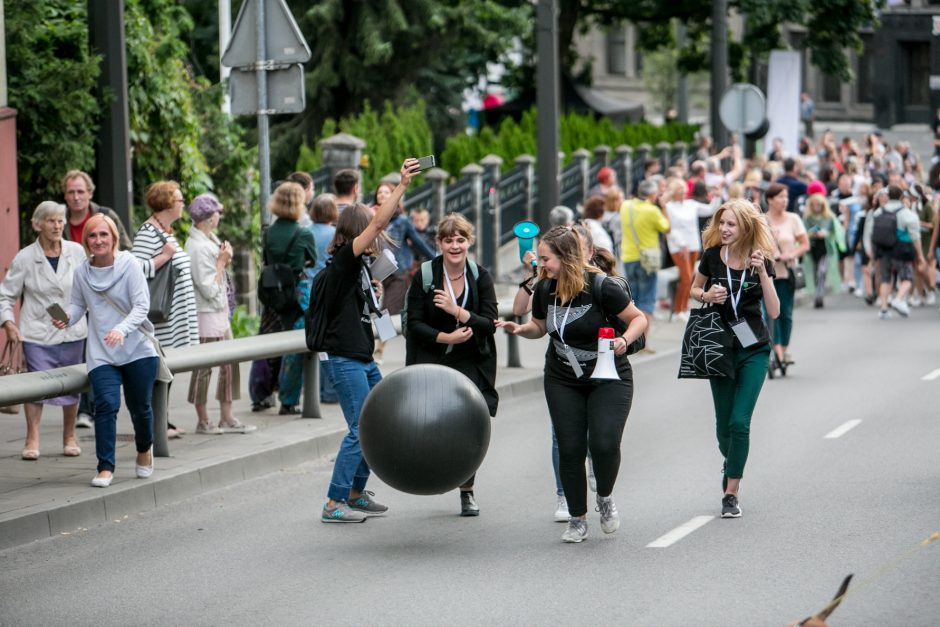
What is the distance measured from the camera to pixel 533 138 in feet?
106

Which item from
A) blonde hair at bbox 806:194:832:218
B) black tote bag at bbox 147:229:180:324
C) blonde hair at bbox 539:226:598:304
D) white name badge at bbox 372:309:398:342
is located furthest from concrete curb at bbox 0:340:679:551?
blonde hair at bbox 806:194:832:218

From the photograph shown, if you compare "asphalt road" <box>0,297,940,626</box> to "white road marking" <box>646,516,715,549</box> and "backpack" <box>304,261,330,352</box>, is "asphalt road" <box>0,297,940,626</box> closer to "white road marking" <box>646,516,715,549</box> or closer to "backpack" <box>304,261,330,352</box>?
"white road marking" <box>646,516,715,549</box>

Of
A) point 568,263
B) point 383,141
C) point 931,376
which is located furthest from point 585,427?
point 383,141

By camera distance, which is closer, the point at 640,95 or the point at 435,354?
the point at 435,354

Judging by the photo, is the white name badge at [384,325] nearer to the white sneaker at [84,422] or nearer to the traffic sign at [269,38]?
the traffic sign at [269,38]

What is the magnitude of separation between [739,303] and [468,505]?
1.93 m

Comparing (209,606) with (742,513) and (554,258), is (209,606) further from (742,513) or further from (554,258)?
(742,513)

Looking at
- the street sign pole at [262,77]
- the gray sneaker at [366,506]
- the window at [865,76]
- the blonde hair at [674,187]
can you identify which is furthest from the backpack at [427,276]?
the window at [865,76]

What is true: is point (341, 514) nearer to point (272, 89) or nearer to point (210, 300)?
point (210, 300)

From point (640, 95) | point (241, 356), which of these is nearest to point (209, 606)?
point (241, 356)

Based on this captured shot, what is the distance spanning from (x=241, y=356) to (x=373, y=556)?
3544 mm

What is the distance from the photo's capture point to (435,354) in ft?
32.0

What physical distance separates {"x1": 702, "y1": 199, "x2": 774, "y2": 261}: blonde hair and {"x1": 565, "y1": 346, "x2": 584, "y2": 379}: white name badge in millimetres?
1453

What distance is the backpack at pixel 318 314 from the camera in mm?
9711
